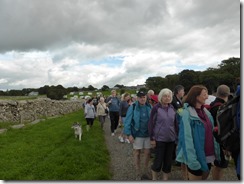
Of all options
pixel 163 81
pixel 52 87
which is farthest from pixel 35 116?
pixel 163 81

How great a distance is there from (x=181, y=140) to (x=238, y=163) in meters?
1.01

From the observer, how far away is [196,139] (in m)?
3.98

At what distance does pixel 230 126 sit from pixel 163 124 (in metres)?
1.98

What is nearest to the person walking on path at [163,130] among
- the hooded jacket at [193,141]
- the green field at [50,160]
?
the hooded jacket at [193,141]

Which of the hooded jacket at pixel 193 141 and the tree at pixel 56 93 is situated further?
the tree at pixel 56 93

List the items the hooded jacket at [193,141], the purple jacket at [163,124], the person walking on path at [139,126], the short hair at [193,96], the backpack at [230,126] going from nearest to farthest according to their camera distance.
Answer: the backpack at [230,126]
the hooded jacket at [193,141]
the short hair at [193,96]
the purple jacket at [163,124]
the person walking on path at [139,126]

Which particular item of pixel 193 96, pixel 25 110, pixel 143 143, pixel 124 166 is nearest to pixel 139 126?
pixel 143 143

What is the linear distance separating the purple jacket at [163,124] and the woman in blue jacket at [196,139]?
82cm

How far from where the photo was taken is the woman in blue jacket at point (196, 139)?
3.96m

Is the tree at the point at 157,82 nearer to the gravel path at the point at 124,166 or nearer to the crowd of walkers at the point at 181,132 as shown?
the gravel path at the point at 124,166

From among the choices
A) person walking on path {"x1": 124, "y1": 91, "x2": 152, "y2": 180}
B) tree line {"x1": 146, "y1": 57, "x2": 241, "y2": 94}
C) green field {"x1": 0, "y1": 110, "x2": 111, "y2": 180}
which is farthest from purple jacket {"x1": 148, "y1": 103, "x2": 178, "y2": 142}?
tree line {"x1": 146, "y1": 57, "x2": 241, "y2": 94}

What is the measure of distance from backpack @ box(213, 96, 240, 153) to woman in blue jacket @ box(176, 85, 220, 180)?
79cm

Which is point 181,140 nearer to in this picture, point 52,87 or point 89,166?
point 89,166

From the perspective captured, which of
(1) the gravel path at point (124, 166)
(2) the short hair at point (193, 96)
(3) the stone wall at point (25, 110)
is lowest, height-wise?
(1) the gravel path at point (124, 166)
